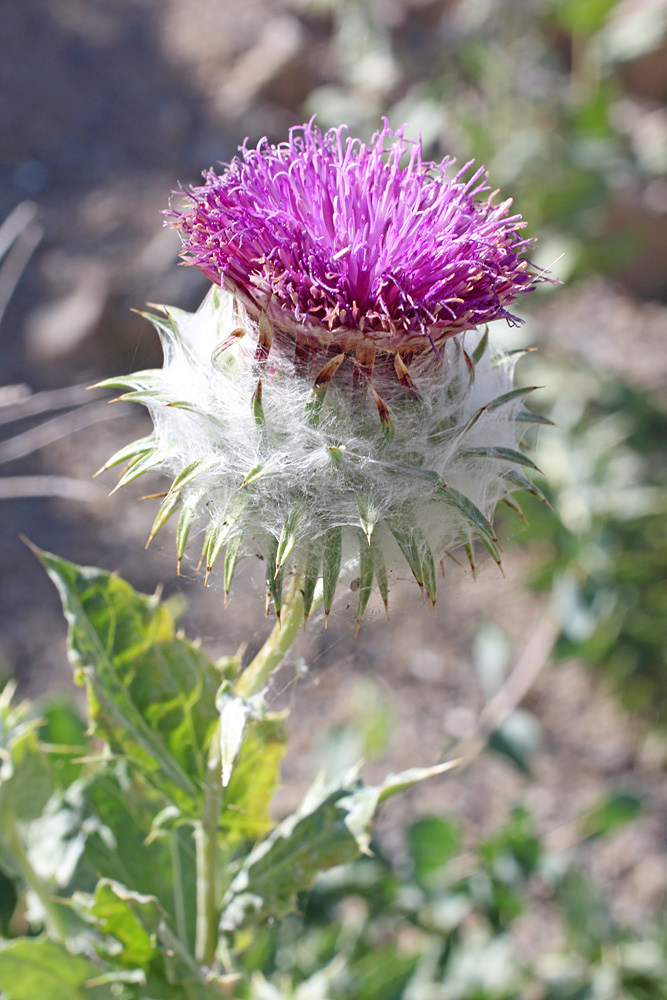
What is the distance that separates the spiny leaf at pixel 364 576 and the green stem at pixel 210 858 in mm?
357

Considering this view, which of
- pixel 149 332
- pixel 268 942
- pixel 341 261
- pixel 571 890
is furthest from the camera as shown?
pixel 149 332

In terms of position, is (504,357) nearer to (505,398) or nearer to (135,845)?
(505,398)

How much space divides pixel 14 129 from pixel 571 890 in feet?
22.7

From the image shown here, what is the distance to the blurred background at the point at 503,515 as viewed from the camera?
2.72 m

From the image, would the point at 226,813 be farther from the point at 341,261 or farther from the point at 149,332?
the point at 149,332

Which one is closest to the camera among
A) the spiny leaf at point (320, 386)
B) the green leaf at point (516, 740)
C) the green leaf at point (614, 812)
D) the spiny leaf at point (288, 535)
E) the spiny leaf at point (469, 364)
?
the spiny leaf at point (288, 535)

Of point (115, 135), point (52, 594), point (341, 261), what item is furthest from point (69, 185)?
point (341, 261)

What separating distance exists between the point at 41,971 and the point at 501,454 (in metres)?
1.27

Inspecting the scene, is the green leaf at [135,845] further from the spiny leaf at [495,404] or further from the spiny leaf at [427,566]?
the spiny leaf at [495,404]

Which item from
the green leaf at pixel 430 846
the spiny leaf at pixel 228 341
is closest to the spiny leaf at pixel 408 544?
the spiny leaf at pixel 228 341

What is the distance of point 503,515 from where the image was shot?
176 inches

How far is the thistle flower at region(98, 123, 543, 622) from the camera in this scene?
147 cm

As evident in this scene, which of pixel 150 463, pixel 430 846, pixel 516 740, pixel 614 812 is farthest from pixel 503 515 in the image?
pixel 150 463

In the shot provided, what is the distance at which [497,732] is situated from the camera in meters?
3.00
